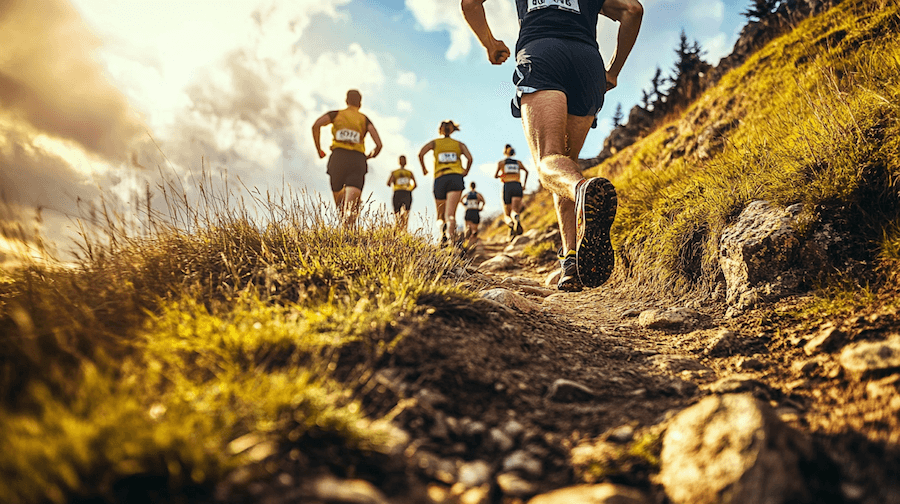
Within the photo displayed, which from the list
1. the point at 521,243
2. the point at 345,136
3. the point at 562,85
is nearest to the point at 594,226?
the point at 562,85

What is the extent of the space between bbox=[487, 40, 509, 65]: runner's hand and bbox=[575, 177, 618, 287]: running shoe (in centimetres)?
123

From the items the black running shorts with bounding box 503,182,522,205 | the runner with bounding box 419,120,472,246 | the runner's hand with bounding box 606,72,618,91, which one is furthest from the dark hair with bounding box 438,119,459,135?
the runner's hand with bounding box 606,72,618,91

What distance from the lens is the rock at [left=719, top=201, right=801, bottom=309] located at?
2189 millimetres

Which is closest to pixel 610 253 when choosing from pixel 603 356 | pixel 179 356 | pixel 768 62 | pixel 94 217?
pixel 603 356

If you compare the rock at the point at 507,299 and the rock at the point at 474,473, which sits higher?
the rock at the point at 507,299

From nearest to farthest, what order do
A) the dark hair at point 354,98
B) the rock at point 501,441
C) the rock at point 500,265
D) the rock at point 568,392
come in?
1. the rock at point 501,441
2. the rock at point 568,392
3. the dark hair at point 354,98
4. the rock at point 500,265

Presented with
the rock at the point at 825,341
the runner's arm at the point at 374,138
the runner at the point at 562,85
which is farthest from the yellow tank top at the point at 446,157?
the rock at the point at 825,341

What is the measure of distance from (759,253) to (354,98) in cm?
568

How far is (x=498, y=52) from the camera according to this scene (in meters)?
2.82

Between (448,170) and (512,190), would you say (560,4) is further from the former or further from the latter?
(512,190)

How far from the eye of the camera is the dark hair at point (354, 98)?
6246 mm

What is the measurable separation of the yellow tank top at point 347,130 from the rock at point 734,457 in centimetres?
594

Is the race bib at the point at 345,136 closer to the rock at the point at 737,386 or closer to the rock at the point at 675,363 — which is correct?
the rock at the point at 675,363

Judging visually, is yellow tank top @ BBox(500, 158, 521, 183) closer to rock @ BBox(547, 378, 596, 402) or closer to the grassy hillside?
the grassy hillside
